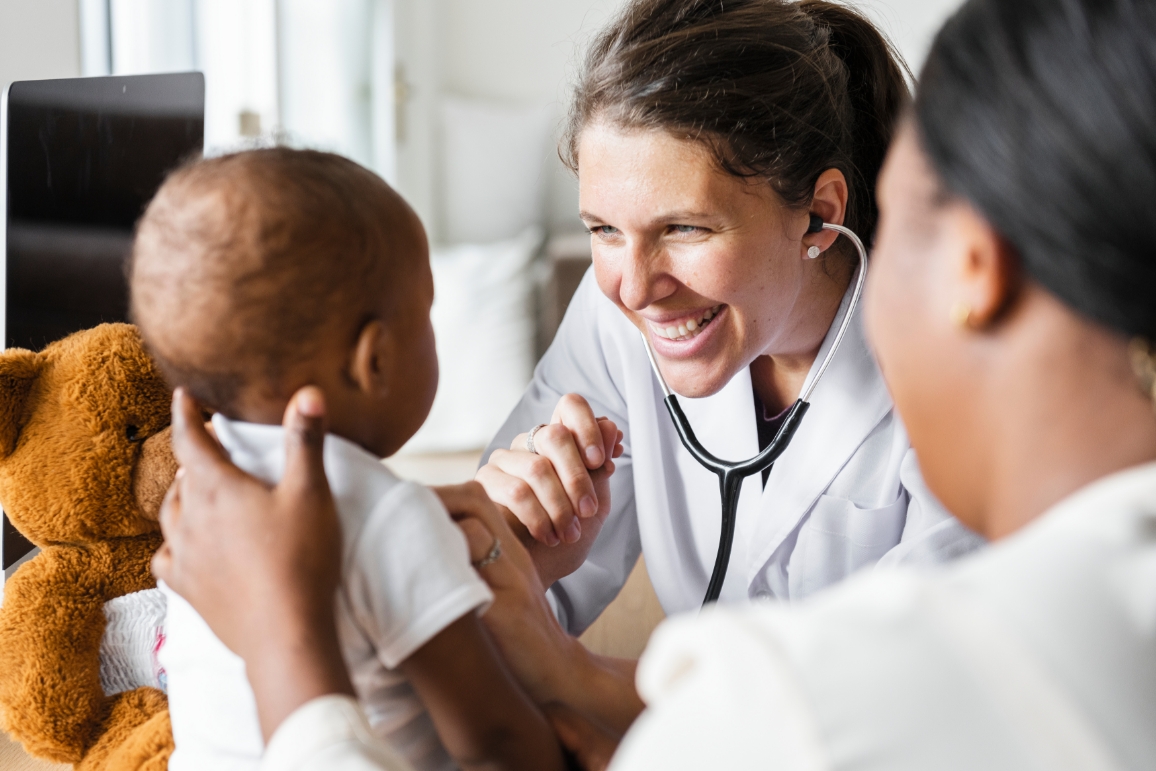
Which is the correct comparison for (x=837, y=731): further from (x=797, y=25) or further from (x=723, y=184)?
(x=797, y=25)

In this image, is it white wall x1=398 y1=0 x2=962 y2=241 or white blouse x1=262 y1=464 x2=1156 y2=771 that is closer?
white blouse x1=262 y1=464 x2=1156 y2=771

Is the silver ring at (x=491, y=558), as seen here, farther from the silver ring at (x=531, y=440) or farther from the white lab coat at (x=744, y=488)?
the white lab coat at (x=744, y=488)

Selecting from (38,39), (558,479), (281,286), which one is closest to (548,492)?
(558,479)

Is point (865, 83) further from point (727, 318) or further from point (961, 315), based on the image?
point (961, 315)

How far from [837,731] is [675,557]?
0.91 m

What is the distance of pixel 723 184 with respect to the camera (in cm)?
102

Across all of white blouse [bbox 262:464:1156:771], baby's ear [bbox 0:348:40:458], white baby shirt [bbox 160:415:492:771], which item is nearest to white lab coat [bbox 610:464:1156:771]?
white blouse [bbox 262:464:1156:771]

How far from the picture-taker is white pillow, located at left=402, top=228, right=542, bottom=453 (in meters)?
3.03

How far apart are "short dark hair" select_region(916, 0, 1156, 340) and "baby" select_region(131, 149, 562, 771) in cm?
37

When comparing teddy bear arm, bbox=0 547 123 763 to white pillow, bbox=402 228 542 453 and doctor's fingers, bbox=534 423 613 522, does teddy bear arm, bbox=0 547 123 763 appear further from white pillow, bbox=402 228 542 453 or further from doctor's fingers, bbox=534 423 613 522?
white pillow, bbox=402 228 542 453

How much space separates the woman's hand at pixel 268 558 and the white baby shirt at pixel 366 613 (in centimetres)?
3

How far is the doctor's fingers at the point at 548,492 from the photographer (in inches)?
38.4

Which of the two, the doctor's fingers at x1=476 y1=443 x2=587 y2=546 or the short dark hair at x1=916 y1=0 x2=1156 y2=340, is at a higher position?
the short dark hair at x1=916 y1=0 x2=1156 y2=340

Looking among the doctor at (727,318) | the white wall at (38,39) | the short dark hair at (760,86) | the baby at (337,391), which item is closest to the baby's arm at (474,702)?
the baby at (337,391)
